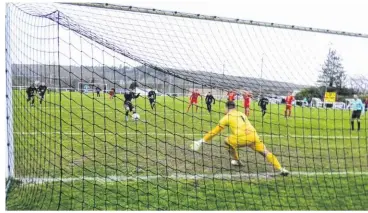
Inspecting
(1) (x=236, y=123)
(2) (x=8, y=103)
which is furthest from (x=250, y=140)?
(2) (x=8, y=103)

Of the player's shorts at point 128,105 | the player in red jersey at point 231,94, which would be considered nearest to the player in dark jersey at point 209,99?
the player in red jersey at point 231,94

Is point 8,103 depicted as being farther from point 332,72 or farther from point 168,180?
point 332,72

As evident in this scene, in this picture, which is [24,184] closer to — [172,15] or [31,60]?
[31,60]

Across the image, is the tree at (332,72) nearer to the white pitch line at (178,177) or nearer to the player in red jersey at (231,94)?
the player in red jersey at (231,94)

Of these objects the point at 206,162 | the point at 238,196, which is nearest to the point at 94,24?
the point at 238,196

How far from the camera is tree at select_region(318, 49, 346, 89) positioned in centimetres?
766

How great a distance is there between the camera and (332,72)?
875cm

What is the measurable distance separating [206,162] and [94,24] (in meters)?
3.46

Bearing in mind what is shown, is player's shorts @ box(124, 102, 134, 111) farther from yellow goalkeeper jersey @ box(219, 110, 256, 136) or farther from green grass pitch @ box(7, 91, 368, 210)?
yellow goalkeeper jersey @ box(219, 110, 256, 136)

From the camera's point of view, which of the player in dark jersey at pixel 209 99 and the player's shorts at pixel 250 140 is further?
the player in dark jersey at pixel 209 99

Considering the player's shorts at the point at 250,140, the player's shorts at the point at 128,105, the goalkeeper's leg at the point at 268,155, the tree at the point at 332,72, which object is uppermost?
the tree at the point at 332,72

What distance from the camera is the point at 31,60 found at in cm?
575

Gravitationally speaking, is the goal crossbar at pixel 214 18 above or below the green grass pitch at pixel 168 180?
above

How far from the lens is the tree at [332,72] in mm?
7660
